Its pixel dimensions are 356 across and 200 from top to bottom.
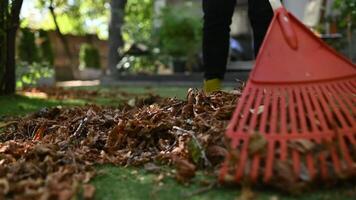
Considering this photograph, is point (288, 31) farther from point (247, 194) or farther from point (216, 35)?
point (216, 35)

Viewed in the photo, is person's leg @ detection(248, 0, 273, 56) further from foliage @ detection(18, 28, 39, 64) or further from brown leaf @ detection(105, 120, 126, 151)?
foliage @ detection(18, 28, 39, 64)

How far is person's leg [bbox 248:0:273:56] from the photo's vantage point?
263cm

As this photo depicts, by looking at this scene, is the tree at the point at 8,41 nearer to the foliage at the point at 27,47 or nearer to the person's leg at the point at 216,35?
the person's leg at the point at 216,35

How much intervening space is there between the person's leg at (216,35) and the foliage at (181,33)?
751cm

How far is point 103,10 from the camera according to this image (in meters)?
19.7

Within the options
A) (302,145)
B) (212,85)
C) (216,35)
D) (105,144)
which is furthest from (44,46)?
(302,145)

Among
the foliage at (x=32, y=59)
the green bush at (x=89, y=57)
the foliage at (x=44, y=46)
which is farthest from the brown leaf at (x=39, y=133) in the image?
the green bush at (x=89, y=57)

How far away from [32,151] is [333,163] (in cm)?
101

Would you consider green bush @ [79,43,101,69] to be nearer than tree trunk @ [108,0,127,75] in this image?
No

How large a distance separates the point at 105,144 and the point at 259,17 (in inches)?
46.2

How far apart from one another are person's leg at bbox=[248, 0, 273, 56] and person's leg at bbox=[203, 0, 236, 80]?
129 mm

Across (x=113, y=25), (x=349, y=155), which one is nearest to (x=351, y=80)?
(x=349, y=155)

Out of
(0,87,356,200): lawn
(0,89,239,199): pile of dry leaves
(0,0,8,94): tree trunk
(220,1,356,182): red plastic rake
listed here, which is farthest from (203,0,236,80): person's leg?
(0,0,8,94): tree trunk

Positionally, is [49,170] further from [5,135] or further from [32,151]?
[5,135]
